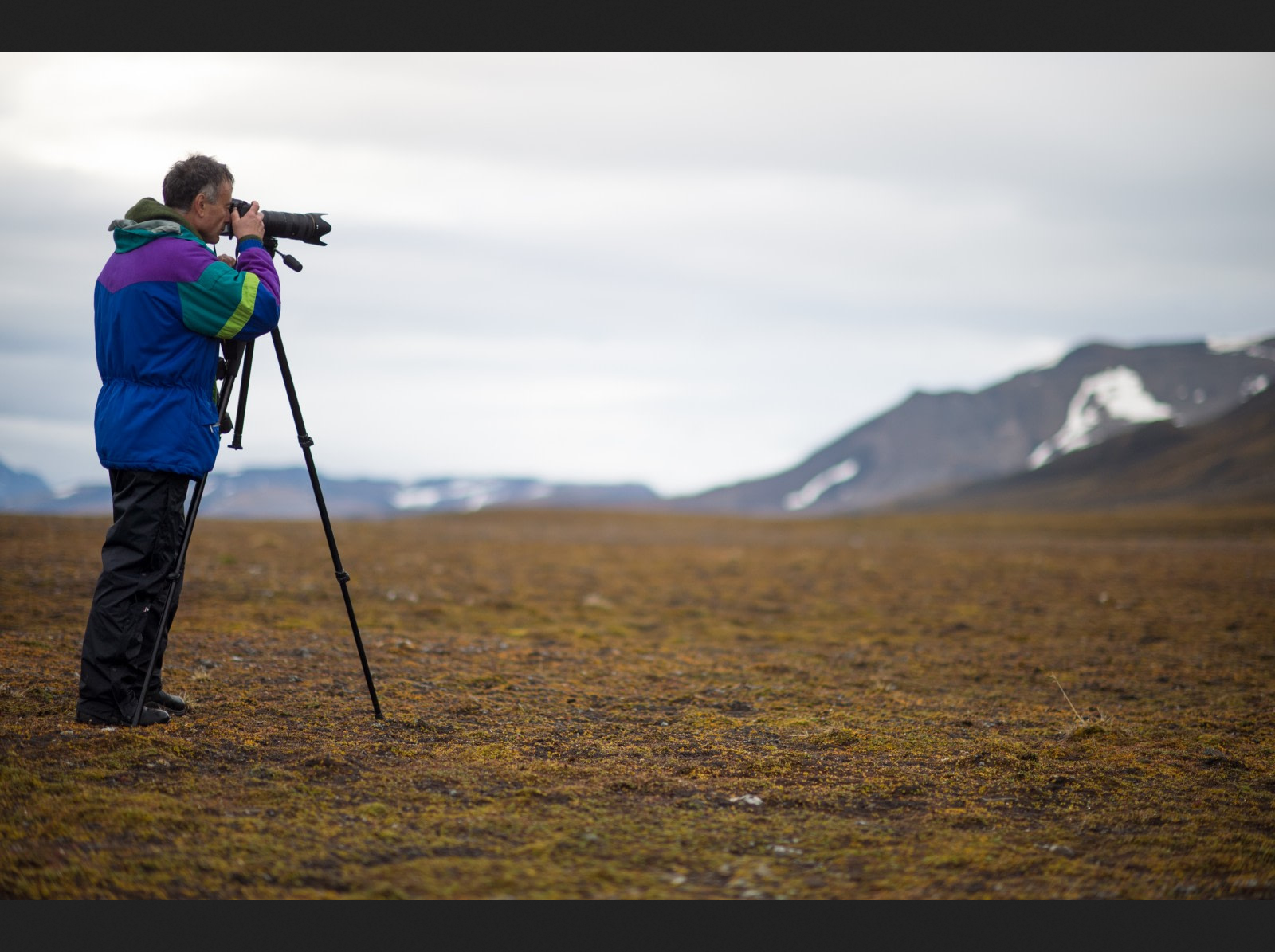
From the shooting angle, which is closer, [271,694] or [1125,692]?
[271,694]

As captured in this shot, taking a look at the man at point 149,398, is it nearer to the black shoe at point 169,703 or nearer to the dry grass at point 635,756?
the black shoe at point 169,703

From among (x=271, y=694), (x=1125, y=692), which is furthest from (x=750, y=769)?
(x=1125, y=692)

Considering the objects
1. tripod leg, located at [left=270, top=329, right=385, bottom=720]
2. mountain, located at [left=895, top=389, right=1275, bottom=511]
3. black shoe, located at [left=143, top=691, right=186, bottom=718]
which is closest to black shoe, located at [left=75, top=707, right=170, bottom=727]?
black shoe, located at [left=143, top=691, right=186, bottom=718]

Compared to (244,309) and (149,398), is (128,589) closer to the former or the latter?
(149,398)

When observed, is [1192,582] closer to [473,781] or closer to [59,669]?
[473,781]

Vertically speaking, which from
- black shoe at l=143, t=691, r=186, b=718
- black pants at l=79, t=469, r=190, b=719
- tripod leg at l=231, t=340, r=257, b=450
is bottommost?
black shoe at l=143, t=691, r=186, b=718

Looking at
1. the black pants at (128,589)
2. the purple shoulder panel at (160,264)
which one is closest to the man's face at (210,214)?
the purple shoulder panel at (160,264)

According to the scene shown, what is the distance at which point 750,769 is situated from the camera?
5.21 metres

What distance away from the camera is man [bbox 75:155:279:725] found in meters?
5.21

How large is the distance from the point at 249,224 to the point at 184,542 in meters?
2.03

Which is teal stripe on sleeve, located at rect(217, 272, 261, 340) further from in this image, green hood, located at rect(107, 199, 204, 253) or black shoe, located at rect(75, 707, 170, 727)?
black shoe, located at rect(75, 707, 170, 727)

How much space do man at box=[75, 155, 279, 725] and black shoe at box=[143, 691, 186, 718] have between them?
0.62 ft

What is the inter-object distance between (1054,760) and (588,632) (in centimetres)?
612

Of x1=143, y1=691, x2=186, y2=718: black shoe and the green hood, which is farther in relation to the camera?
x1=143, y1=691, x2=186, y2=718: black shoe
